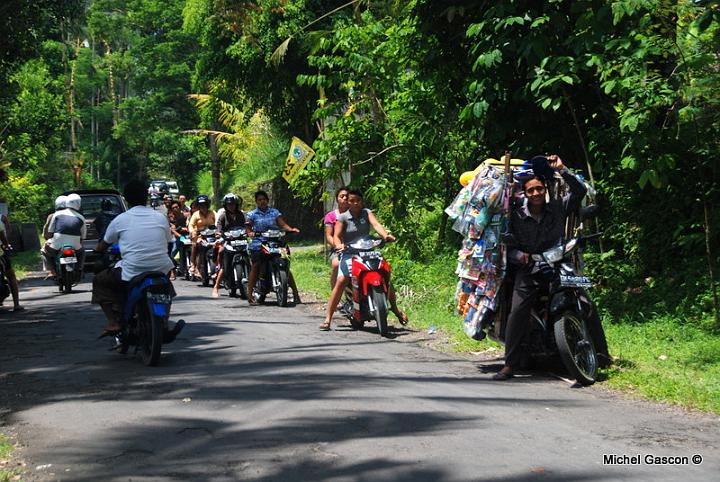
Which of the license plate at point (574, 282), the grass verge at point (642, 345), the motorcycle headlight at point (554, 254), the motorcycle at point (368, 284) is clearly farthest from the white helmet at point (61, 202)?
the license plate at point (574, 282)

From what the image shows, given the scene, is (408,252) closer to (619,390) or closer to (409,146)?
(409,146)

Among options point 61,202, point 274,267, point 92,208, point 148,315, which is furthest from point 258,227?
point 92,208

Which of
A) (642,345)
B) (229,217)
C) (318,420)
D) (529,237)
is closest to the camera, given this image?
(318,420)

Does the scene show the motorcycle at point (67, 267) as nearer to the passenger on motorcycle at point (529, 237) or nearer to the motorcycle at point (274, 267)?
the motorcycle at point (274, 267)

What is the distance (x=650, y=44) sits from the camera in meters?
11.0

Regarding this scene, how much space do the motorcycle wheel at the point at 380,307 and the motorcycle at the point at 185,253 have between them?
1179 centimetres

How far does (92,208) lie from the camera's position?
23.8 m

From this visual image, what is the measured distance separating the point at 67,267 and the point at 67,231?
2.29 ft

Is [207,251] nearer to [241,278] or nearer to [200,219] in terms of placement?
[200,219]

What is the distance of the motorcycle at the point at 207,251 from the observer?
21.1 meters

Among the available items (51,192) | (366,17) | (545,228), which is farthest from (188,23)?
(51,192)

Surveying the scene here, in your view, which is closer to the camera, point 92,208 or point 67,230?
point 67,230

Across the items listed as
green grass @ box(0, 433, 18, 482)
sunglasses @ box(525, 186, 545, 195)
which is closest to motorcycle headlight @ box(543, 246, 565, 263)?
sunglasses @ box(525, 186, 545, 195)

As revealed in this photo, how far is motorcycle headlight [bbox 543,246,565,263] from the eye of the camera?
28.8 feet
